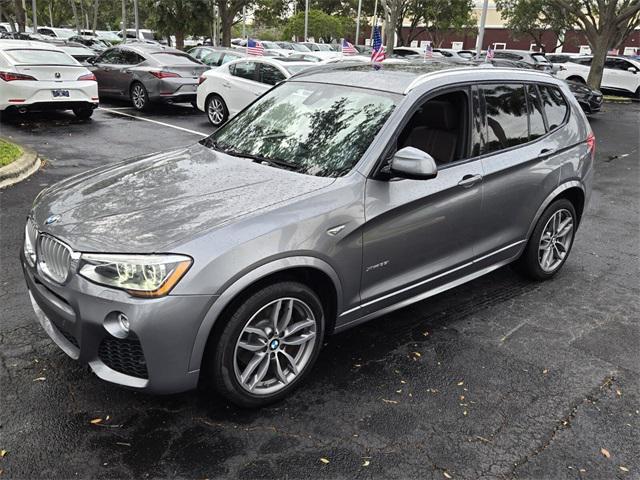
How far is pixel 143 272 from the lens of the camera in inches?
106

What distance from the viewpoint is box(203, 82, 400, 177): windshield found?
11.7 ft

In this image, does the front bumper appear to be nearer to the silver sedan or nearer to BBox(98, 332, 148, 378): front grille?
BBox(98, 332, 148, 378): front grille

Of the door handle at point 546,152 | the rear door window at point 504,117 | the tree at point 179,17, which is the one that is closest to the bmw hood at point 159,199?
the rear door window at point 504,117

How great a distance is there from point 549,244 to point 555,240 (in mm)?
87

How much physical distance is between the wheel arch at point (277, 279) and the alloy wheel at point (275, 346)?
14 centimetres

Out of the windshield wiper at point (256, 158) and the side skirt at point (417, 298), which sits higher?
the windshield wiper at point (256, 158)

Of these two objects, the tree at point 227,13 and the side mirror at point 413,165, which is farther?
the tree at point 227,13

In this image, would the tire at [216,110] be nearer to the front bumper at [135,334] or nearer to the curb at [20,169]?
the curb at [20,169]

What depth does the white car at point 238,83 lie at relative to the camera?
37.8 ft

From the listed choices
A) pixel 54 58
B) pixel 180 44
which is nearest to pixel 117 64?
pixel 54 58

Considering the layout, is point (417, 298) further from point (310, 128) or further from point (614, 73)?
point (614, 73)

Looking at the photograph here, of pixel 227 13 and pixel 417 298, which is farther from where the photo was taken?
pixel 227 13

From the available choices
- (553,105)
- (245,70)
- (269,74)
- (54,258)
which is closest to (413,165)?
(54,258)

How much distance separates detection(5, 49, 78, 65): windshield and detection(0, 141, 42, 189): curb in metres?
3.16
